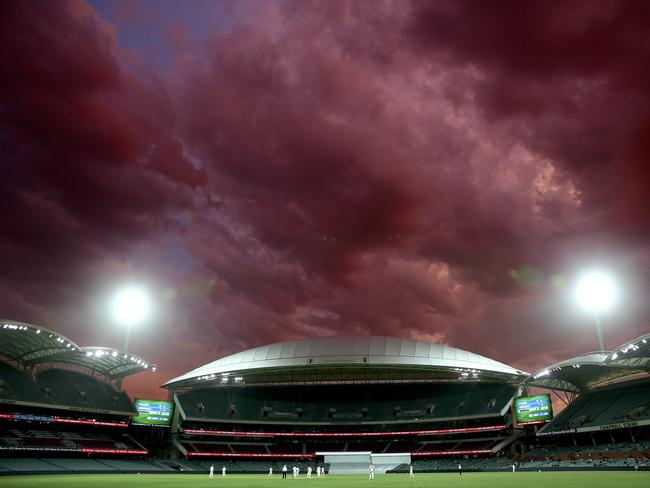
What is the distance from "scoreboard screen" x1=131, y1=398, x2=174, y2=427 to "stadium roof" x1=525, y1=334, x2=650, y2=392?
62.2 meters

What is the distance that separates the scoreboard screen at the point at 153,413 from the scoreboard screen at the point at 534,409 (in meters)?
58.6

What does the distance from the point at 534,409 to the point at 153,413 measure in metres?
62.5

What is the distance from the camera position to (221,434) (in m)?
85.4

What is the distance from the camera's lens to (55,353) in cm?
6900

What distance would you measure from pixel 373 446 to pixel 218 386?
109ft

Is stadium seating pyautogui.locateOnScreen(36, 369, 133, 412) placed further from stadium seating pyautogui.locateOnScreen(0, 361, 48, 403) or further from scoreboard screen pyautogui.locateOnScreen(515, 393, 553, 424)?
scoreboard screen pyautogui.locateOnScreen(515, 393, 553, 424)

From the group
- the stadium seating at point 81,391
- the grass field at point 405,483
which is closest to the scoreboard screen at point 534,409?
the grass field at point 405,483

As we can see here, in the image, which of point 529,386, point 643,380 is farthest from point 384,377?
point 643,380

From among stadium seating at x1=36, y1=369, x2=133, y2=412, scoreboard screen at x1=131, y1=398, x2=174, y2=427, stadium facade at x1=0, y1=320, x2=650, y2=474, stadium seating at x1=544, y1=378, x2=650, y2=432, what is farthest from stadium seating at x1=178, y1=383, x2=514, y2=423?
stadium seating at x1=36, y1=369, x2=133, y2=412

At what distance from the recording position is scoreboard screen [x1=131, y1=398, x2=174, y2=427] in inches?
3086

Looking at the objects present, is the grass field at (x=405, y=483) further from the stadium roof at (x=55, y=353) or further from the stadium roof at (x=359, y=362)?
the stadium roof at (x=359, y=362)

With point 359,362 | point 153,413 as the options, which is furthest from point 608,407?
point 153,413

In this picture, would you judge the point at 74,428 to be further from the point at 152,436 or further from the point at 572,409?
the point at 572,409

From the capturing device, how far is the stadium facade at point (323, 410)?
63750mm
